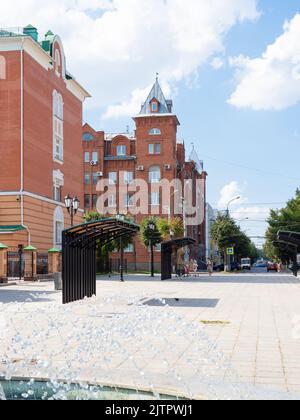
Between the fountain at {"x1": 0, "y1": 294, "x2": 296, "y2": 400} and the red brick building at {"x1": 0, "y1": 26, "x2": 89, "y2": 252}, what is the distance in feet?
72.0

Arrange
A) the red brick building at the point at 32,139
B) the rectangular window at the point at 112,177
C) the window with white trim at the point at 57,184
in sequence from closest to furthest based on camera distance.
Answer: the red brick building at the point at 32,139 < the window with white trim at the point at 57,184 < the rectangular window at the point at 112,177

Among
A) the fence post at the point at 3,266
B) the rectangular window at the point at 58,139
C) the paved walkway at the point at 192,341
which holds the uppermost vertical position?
the rectangular window at the point at 58,139

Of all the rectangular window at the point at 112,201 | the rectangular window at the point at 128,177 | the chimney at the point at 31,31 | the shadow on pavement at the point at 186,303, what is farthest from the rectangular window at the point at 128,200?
the shadow on pavement at the point at 186,303

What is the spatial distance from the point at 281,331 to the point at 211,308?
475 centimetres

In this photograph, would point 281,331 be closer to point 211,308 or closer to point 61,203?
point 211,308

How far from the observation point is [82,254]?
60.0 feet

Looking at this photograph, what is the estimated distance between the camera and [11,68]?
36.2m

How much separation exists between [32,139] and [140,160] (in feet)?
A: 90.1

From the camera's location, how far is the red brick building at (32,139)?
118 ft

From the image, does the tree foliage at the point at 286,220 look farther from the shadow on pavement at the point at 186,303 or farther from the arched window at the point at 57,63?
the shadow on pavement at the point at 186,303

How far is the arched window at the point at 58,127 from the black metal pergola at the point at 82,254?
77.2ft

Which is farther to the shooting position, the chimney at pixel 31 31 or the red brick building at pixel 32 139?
the chimney at pixel 31 31

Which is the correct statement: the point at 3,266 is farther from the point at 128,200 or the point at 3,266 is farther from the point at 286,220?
the point at 286,220

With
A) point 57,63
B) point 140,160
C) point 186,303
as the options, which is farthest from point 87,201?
point 186,303
